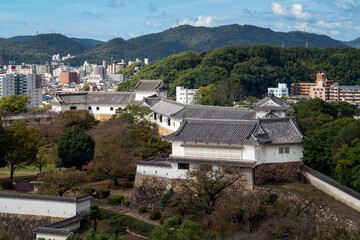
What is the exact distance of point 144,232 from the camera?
22734 mm

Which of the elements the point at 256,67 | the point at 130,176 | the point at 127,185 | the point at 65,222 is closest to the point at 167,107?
the point at 130,176

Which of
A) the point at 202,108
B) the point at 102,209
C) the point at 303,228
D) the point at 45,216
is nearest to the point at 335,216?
the point at 303,228

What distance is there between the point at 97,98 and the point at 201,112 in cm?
1839

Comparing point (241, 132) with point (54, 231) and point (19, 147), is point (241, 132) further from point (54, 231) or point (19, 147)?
point (19, 147)

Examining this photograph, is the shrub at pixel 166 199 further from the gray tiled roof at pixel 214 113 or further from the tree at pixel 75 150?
the gray tiled roof at pixel 214 113

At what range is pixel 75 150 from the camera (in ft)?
103

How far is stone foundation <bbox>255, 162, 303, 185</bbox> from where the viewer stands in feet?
80.2

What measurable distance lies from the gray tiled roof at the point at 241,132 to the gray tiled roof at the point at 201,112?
7.30 m

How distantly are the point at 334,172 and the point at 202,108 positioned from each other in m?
14.1

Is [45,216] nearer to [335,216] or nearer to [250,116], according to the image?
[335,216]

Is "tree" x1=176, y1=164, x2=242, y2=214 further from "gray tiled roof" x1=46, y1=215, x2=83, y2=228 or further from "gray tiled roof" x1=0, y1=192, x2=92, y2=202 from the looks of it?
"gray tiled roof" x1=46, y1=215, x2=83, y2=228

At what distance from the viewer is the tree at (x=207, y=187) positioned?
72.6ft

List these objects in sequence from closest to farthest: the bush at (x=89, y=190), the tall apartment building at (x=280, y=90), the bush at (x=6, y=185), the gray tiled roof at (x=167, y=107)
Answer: the bush at (x=89, y=190) < the bush at (x=6, y=185) < the gray tiled roof at (x=167, y=107) < the tall apartment building at (x=280, y=90)

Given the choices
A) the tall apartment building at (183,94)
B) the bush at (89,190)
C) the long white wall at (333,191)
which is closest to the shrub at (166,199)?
the bush at (89,190)
